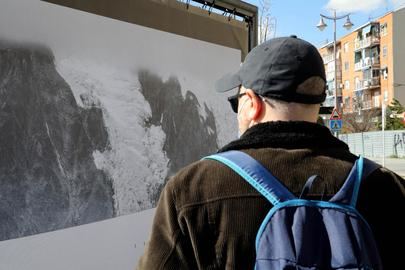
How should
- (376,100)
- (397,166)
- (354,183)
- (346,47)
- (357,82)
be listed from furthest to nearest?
(346,47)
(357,82)
(376,100)
(397,166)
(354,183)

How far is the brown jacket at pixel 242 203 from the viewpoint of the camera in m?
1.17

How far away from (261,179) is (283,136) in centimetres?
16

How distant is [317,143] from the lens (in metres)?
1.29

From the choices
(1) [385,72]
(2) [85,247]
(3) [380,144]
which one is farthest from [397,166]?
(1) [385,72]

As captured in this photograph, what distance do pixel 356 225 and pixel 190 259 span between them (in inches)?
17.7

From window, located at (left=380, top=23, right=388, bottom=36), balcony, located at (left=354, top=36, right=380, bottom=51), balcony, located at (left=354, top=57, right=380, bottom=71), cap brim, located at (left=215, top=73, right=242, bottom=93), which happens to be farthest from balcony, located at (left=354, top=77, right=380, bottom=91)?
cap brim, located at (left=215, top=73, right=242, bottom=93)

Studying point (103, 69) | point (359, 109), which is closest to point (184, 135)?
point (103, 69)

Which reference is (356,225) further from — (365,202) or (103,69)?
(103,69)

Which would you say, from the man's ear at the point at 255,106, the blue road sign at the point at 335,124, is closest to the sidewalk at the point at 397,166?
the blue road sign at the point at 335,124

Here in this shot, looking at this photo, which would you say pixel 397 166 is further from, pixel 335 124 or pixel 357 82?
pixel 357 82

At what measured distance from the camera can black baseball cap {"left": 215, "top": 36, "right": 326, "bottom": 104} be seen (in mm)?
1285

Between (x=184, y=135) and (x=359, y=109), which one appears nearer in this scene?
(x=184, y=135)

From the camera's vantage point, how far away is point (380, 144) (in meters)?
31.1

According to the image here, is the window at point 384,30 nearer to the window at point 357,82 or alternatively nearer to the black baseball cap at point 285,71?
the window at point 357,82
